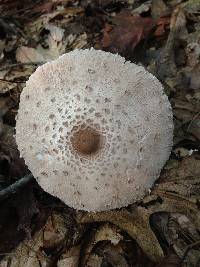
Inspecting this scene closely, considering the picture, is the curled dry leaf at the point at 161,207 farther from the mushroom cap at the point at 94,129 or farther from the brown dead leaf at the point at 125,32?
the brown dead leaf at the point at 125,32

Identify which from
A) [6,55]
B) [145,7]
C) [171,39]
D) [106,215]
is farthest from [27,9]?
[106,215]

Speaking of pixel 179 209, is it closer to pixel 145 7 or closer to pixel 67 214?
pixel 67 214

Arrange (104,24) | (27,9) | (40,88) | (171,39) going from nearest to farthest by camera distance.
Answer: (40,88), (171,39), (104,24), (27,9)

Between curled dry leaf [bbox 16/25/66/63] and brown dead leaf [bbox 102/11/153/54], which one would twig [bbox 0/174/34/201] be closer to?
curled dry leaf [bbox 16/25/66/63]

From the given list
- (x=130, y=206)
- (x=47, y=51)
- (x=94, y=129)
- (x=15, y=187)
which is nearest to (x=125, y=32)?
(x=47, y=51)

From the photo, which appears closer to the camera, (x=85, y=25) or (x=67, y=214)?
(x=67, y=214)

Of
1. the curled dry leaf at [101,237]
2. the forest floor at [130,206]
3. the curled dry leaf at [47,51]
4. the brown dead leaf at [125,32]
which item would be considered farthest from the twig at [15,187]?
the brown dead leaf at [125,32]
